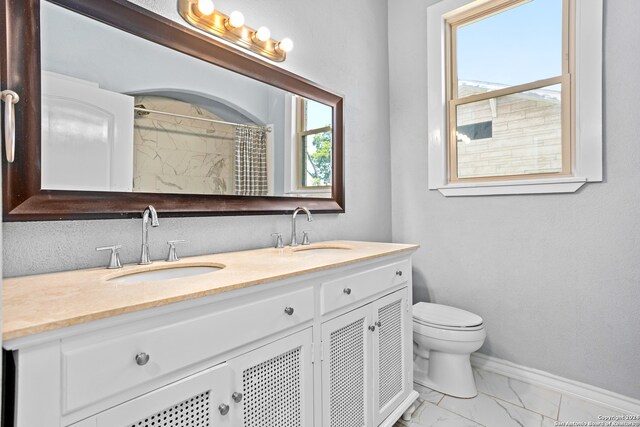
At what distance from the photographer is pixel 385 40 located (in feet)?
8.61

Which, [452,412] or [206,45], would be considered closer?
[206,45]

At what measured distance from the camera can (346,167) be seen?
7.32 ft

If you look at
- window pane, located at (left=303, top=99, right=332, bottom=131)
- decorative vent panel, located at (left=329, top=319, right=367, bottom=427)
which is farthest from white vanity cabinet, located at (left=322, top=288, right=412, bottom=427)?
window pane, located at (left=303, top=99, right=332, bottom=131)

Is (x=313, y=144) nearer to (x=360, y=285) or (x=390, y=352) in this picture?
(x=360, y=285)

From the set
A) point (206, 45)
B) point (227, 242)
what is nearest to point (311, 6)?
point (206, 45)

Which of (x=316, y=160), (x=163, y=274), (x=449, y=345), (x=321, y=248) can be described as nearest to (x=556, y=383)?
(x=449, y=345)

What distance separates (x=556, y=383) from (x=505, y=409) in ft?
1.39

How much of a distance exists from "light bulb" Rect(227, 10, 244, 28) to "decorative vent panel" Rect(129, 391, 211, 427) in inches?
56.9

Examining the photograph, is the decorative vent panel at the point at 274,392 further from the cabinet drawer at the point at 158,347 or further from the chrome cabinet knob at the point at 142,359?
the chrome cabinet knob at the point at 142,359

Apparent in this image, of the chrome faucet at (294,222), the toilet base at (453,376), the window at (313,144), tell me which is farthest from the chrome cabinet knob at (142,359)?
the toilet base at (453,376)

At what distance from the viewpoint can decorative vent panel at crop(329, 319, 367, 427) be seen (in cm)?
124

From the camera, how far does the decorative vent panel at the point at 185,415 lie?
2.46 feet

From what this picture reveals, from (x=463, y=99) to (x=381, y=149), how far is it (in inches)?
25.7

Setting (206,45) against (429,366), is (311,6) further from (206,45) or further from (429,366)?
(429,366)
